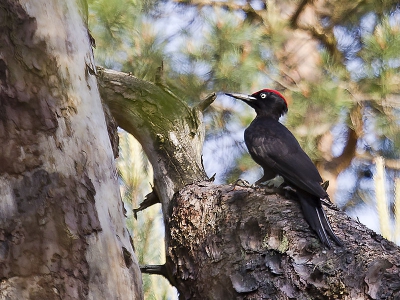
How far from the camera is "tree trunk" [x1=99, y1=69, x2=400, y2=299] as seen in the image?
2.41 m

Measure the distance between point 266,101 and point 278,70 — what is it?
654 mm

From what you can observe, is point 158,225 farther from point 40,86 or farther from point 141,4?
point 40,86

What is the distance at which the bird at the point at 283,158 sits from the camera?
2725 mm

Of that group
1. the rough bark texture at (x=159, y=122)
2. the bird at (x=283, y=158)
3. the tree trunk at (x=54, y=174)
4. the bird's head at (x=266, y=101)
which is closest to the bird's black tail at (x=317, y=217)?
the bird at (x=283, y=158)

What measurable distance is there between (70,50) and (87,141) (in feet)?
1.14

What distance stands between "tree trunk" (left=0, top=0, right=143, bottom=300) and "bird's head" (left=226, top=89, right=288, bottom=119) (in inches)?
85.4

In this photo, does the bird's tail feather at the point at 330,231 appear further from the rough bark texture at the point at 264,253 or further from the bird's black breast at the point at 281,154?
the bird's black breast at the point at 281,154

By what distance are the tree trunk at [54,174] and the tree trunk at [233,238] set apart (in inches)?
34.6

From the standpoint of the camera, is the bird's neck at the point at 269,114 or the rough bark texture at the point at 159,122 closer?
the rough bark texture at the point at 159,122

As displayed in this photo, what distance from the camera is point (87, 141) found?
193 cm

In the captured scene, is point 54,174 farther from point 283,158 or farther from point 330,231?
point 283,158

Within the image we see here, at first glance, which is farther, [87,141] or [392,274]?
[392,274]

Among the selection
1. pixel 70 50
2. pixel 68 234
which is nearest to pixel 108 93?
pixel 70 50

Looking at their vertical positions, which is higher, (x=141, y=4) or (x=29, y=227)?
(x=141, y=4)
